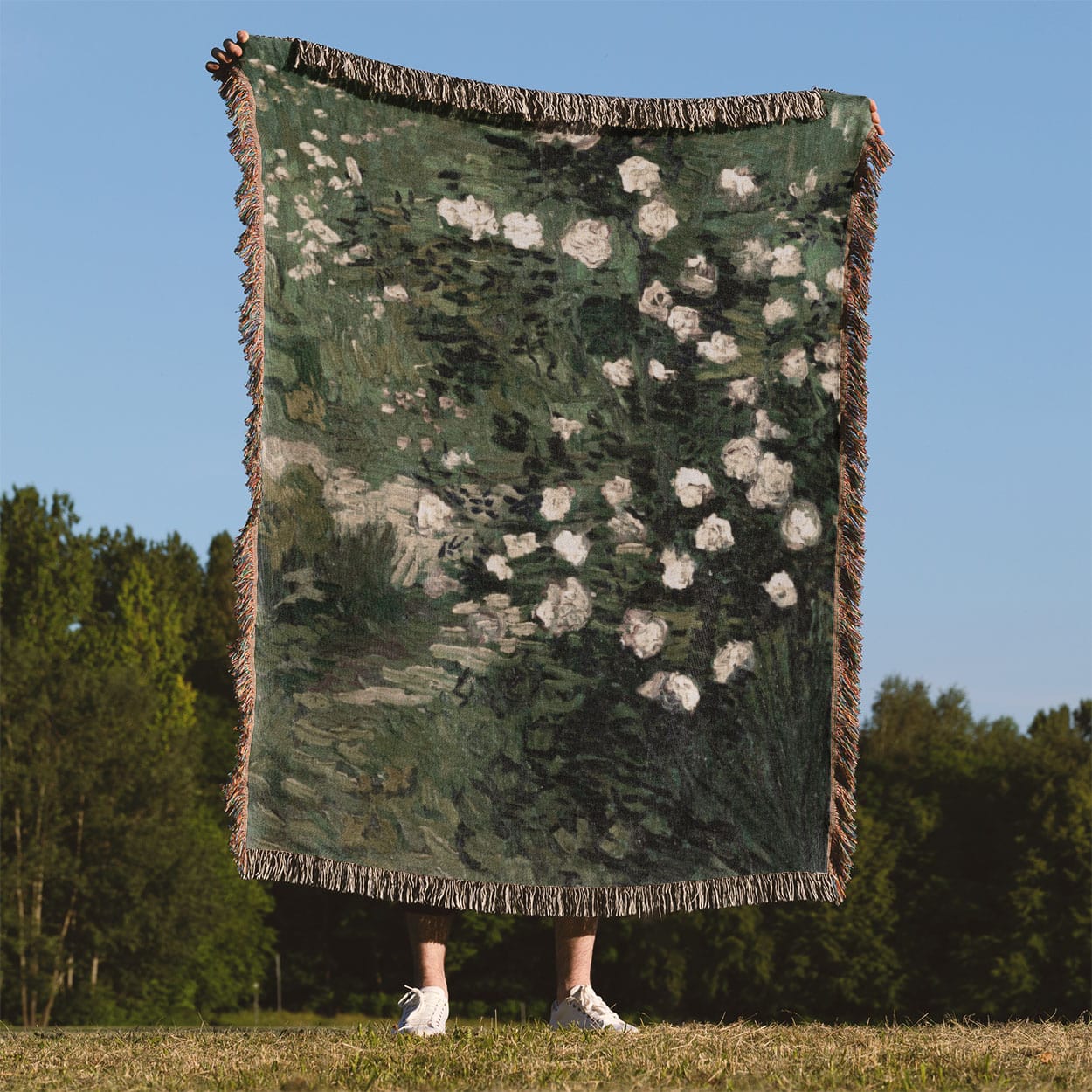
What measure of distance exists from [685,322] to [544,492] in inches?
36.5

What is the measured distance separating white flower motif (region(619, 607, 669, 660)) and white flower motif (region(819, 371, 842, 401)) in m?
1.17

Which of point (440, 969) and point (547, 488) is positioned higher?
point (547, 488)

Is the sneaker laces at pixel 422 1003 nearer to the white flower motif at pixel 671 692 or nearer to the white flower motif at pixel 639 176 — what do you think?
the white flower motif at pixel 671 692

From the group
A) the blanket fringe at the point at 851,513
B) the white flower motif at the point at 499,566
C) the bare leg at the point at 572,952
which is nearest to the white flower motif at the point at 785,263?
the blanket fringe at the point at 851,513

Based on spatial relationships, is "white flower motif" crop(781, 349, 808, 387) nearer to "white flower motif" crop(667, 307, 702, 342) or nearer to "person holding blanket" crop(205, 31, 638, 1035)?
"white flower motif" crop(667, 307, 702, 342)

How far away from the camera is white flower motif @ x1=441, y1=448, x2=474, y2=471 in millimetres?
5512

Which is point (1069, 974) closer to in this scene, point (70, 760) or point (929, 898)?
point (929, 898)

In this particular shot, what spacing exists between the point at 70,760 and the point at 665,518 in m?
27.2

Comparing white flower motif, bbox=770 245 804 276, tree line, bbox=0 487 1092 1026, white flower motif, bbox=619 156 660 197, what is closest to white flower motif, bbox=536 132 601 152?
white flower motif, bbox=619 156 660 197

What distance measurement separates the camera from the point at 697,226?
5.82 m

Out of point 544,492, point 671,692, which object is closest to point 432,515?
point 544,492

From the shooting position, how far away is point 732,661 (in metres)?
5.58

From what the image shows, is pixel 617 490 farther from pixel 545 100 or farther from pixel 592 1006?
pixel 592 1006

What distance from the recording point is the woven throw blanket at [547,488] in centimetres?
529
